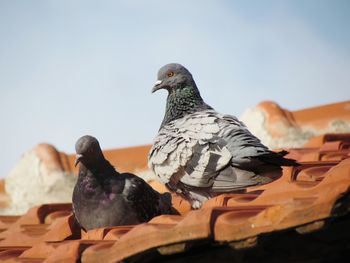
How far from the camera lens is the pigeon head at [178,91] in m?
6.63

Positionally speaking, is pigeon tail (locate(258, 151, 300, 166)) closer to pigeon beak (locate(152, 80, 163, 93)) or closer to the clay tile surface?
the clay tile surface

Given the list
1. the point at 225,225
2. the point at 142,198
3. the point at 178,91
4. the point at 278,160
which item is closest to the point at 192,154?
the point at 142,198

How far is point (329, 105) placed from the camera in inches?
391

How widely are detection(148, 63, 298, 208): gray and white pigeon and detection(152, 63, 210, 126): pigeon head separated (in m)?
0.21

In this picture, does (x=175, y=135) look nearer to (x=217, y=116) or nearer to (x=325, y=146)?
(x=217, y=116)

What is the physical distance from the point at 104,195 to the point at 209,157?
78 cm

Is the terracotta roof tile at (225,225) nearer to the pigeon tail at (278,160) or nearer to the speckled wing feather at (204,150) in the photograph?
the pigeon tail at (278,160)

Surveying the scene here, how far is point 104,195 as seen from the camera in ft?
17.8

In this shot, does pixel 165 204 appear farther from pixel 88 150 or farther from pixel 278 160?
pixel 278 160

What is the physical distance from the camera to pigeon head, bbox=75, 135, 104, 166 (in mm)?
5527

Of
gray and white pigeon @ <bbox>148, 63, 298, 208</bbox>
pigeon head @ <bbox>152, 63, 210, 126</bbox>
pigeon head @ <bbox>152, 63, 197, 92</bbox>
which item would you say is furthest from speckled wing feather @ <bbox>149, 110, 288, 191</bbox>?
pigeon head @ <bbox>152, 63, 197, 92</bbox>

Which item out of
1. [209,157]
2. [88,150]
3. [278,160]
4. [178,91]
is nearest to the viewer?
[278,160]

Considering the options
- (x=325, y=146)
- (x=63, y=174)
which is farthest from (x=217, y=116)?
(x=63, y=174)

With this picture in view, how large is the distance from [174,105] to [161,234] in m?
3.40
